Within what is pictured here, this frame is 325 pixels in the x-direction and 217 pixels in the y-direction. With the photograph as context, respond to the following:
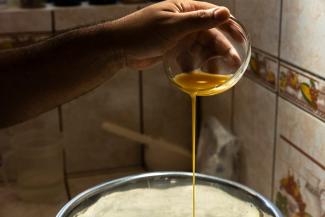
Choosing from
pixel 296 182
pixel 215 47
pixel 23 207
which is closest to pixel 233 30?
pixel 215 47

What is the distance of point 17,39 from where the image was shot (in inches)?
43.3

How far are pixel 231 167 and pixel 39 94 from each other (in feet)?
1.59

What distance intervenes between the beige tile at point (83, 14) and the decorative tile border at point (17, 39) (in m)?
0.05

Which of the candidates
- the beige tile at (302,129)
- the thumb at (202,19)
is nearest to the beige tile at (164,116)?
the beige tile at (302,129)

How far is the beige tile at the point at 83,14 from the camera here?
111 cm

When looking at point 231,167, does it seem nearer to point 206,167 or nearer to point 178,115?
point 206,167

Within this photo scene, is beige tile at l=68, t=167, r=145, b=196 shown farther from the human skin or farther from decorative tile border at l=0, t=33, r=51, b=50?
the human skin

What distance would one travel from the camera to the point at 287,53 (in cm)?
82

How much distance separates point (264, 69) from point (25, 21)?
490mm

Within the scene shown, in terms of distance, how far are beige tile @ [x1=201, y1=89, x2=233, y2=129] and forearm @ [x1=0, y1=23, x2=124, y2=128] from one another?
437 millimetres

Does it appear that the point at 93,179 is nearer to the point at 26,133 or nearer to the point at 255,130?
the point at 26,133

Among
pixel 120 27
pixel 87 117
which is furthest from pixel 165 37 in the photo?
pixel 87 117

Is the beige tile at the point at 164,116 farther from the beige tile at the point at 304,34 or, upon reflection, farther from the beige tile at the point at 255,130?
the beige tile at the point at 304,34

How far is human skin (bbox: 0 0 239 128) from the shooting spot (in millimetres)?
644
